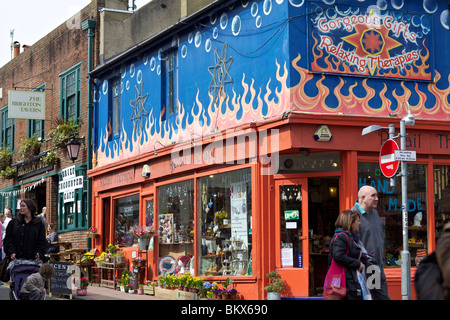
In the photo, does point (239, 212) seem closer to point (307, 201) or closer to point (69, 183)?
point (307, 201)

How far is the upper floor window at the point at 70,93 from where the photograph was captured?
75.3 ft

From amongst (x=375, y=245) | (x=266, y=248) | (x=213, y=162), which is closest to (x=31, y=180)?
(x=213, y=162)

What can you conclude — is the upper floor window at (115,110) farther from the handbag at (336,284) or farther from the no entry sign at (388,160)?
the handbag at (336,284)

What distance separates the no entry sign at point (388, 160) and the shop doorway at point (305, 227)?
1072 millimetres

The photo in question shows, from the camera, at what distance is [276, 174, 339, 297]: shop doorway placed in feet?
46.1

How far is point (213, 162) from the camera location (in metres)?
15.6

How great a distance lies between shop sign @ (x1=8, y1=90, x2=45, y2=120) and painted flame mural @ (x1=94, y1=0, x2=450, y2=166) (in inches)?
365

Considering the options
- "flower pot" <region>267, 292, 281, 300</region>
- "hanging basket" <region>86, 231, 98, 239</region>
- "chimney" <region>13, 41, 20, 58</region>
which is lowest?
"flower pot" <region>267, 292, 281, 300</region>

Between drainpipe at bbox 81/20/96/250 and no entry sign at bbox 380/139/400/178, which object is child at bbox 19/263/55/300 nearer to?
no entry sign at bbox 380/139/400/178

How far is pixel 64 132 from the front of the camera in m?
23.1

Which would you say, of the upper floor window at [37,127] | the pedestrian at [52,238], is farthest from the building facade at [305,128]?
the upper floor window at [37,127]

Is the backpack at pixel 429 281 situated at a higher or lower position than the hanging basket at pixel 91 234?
lower

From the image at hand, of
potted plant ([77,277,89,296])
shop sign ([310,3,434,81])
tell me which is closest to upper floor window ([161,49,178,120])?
potted plant ([77,277,89,296])

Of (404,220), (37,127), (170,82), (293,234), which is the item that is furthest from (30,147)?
(404,220)
